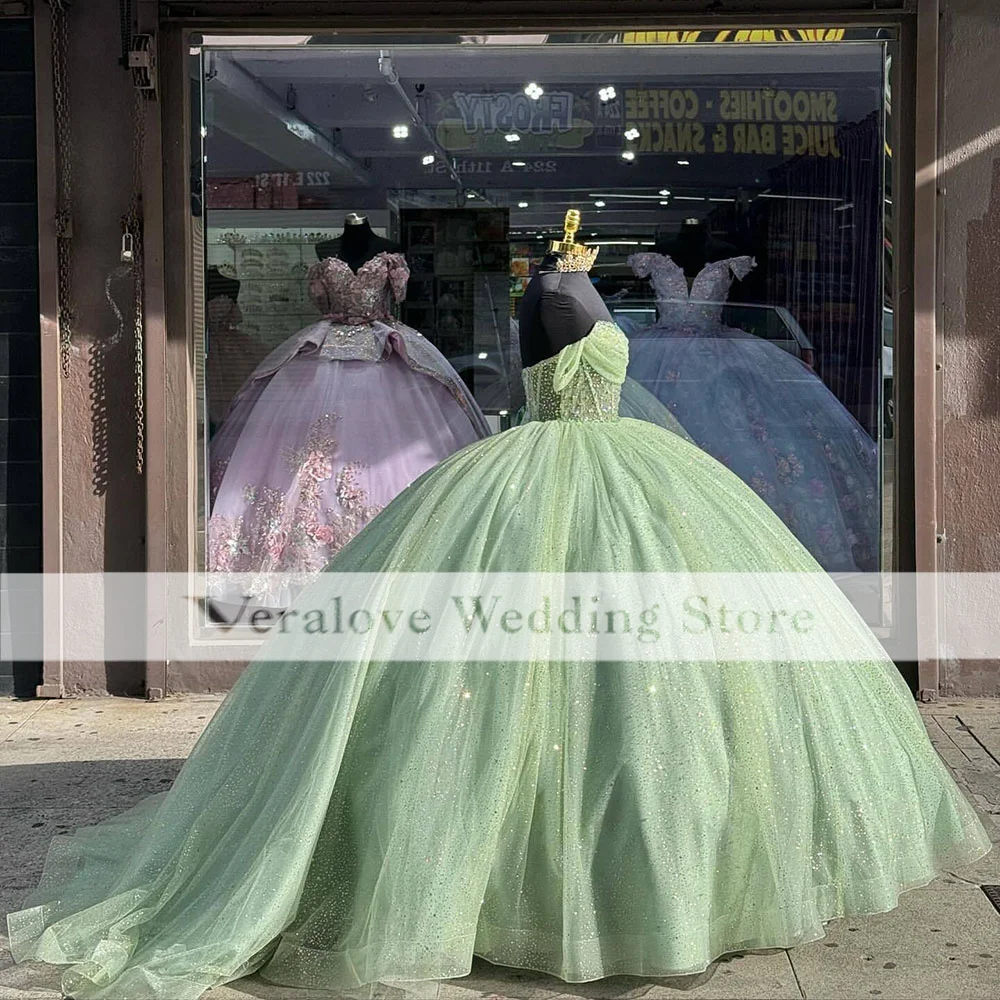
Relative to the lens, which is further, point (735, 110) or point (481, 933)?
point (735, 110)

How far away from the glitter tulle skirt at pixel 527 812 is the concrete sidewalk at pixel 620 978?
0.09 meters

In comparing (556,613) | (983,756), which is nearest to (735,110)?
(983,756)

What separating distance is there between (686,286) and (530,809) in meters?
3.46

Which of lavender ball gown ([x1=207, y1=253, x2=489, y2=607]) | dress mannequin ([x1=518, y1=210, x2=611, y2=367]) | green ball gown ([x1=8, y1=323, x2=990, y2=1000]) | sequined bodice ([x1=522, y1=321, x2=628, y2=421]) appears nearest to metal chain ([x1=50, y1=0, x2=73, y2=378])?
lavender ball gown ([x1=207, y1=253, x2=489, y2=607])

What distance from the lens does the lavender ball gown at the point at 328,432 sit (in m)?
6.01

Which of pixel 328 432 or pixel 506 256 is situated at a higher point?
pixel 506 256

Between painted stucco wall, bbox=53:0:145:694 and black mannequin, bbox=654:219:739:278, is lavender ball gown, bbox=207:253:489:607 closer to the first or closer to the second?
painted stucco wall, bbox=53:0:145:694

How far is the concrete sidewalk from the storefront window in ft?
2.89

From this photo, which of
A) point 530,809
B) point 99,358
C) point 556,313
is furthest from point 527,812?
point 99,358

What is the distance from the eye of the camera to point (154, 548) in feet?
19.2

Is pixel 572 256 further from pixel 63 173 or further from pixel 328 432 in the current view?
pixel 63 173

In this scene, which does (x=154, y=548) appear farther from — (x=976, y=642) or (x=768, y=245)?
(x=976, y=642)

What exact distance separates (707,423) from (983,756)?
1.79 metres

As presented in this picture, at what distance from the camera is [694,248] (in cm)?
598
